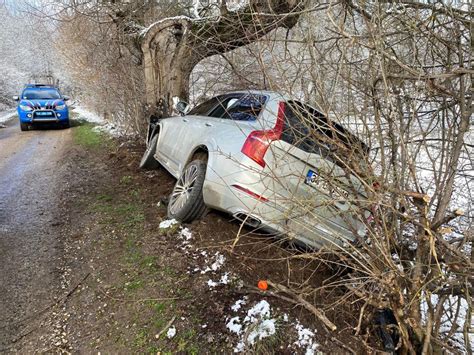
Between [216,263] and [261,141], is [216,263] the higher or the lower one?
the lower one

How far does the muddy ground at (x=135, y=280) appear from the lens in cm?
290

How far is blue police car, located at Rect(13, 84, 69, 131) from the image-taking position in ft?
47.4

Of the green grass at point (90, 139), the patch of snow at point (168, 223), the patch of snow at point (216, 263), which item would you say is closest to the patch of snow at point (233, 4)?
the patch of snow at point (168, 223)

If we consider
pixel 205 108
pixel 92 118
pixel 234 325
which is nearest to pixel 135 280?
pixel 234 325

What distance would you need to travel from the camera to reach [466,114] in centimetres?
261

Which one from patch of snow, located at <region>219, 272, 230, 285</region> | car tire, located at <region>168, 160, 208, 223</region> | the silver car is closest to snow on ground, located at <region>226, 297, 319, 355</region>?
patch of snow, located at <region>219, 272, 230, 285</region>

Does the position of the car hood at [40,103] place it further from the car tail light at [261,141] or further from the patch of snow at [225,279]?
the patch of snow at [225,279]

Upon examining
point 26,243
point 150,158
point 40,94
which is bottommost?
point 26,243

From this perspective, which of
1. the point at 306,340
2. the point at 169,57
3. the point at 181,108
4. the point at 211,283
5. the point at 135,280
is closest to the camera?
the point at 306,340

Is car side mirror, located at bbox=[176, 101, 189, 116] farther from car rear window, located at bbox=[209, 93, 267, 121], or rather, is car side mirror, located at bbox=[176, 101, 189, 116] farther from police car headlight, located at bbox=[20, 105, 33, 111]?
police car headlight, located at bbox=[20, 105, 33, 111]

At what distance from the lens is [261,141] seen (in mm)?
3654

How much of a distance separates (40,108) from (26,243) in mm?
12187

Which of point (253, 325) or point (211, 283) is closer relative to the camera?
point (253, 325)

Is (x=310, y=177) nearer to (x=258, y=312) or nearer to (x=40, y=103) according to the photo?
(x=258, y=312)
